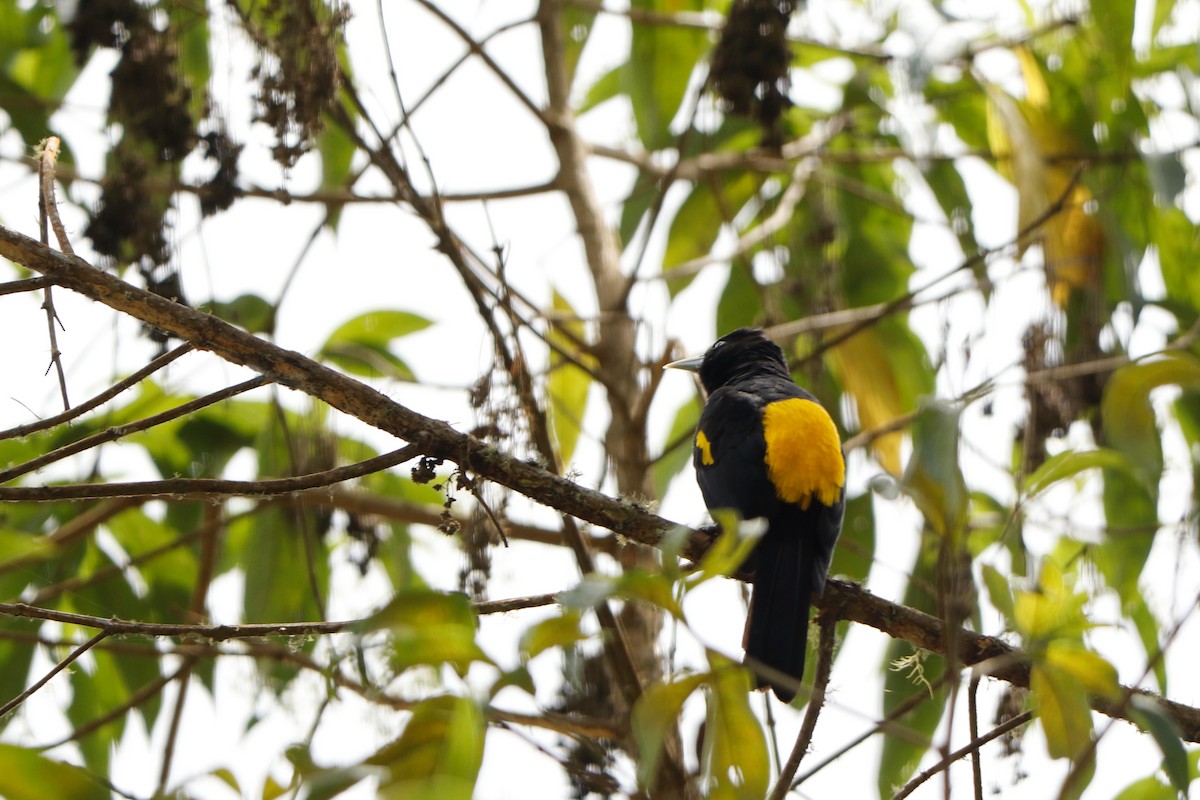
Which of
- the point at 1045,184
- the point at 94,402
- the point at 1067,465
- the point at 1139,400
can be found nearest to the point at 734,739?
the point at 1067,465

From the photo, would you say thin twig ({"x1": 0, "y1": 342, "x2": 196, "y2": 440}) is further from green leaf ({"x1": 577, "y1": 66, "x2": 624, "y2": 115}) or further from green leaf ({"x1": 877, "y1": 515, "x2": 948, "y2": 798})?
green leaf ({"x1": 577, "y1": 66, "x2": 624, "y2": 115})

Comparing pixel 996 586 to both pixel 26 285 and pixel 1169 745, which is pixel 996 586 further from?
pixel 26 285

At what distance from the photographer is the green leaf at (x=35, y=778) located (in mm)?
1088

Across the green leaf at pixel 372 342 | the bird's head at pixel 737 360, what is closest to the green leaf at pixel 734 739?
the bird's head at pixel 737 360

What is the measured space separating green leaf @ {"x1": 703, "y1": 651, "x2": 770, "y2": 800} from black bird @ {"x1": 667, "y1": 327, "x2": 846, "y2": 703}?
39.7 inches

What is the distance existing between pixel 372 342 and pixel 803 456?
170 centimetres

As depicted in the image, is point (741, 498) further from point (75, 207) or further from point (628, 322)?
point (75, 207)

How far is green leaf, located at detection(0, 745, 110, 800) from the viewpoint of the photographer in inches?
42.8

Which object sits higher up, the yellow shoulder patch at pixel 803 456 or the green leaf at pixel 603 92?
the green leaf at pixel 603 92

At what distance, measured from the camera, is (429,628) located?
1142mm

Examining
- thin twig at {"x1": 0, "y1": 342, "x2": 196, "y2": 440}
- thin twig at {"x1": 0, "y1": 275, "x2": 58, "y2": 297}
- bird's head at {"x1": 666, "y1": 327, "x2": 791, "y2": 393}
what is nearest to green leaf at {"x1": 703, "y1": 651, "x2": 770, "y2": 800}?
thin twig at {"x1": 0, "y1": 342, "x2": 196, "y2": 440}

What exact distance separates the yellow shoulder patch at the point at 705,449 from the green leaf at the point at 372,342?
112 centimetres

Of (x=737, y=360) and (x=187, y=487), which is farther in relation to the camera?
(x=737, y=360)

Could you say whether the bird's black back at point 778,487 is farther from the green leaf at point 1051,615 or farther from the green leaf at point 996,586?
the green leaf at point 996,586
